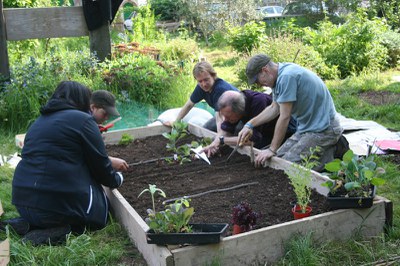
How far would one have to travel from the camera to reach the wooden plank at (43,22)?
25.7 ft

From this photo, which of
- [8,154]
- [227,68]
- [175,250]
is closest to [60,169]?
[175,250]

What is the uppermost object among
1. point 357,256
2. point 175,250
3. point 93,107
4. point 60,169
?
point 93,107

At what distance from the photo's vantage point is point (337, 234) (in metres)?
3.51

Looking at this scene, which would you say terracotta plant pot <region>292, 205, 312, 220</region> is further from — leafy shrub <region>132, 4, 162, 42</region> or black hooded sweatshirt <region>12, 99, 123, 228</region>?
leafy shrub <region>132, 4, 162, 42</region>

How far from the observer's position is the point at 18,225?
12.7 feet

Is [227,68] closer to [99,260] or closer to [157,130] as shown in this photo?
[157,130]

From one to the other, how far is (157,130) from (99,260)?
3.46 meters

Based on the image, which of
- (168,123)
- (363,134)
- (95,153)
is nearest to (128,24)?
(168,123)

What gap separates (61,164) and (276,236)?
65.1 inches

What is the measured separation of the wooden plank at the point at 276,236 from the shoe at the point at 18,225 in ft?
4.65

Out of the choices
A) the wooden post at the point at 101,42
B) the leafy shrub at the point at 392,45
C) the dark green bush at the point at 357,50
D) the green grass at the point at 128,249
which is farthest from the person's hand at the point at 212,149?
the leafy shrub at the point at 392,45

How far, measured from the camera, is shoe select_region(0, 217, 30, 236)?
12.6 ft

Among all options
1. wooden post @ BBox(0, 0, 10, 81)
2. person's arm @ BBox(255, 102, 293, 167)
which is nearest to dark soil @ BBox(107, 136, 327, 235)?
person's arm @ BBox(255, 102, 293, 167)

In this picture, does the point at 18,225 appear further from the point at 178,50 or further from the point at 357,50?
the point at 357,50
